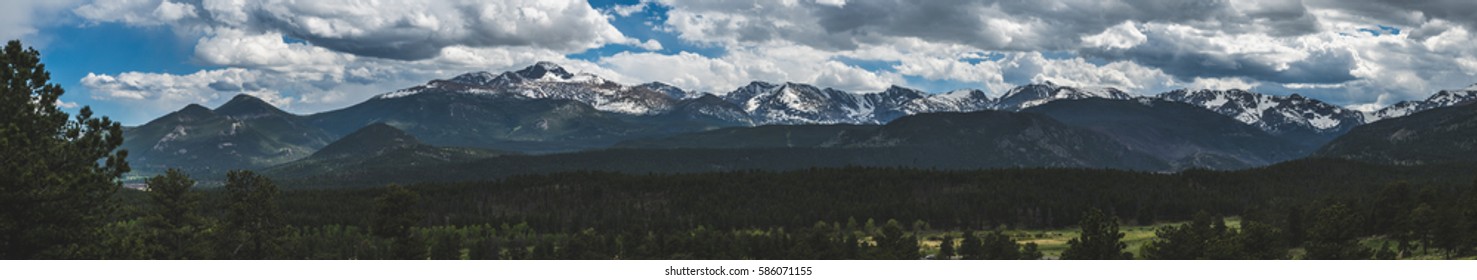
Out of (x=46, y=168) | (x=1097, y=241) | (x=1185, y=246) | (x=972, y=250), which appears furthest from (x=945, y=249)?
(x=46, y=168)

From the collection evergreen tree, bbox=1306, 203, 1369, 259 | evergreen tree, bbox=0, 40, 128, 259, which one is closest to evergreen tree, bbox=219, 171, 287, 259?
evergreen tree, bbox=0, 40, 128, 259

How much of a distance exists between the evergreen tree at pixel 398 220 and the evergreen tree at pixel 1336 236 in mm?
79090

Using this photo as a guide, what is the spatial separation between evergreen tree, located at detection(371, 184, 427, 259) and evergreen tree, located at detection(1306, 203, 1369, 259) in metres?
79.1

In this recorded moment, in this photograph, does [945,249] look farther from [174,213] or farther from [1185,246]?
[174,213]

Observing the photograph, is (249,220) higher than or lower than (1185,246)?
higher

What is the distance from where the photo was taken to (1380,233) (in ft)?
437

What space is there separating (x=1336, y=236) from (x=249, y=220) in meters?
115

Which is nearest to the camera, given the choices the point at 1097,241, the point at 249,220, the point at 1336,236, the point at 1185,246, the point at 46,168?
the point at 46,168

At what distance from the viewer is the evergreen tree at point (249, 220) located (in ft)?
294

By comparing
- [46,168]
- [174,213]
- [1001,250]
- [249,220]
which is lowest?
[1001,250]

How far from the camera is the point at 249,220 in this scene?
9112 cm

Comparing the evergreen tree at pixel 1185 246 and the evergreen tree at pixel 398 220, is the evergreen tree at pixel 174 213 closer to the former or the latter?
the evergreen tree at pixel 398 220
